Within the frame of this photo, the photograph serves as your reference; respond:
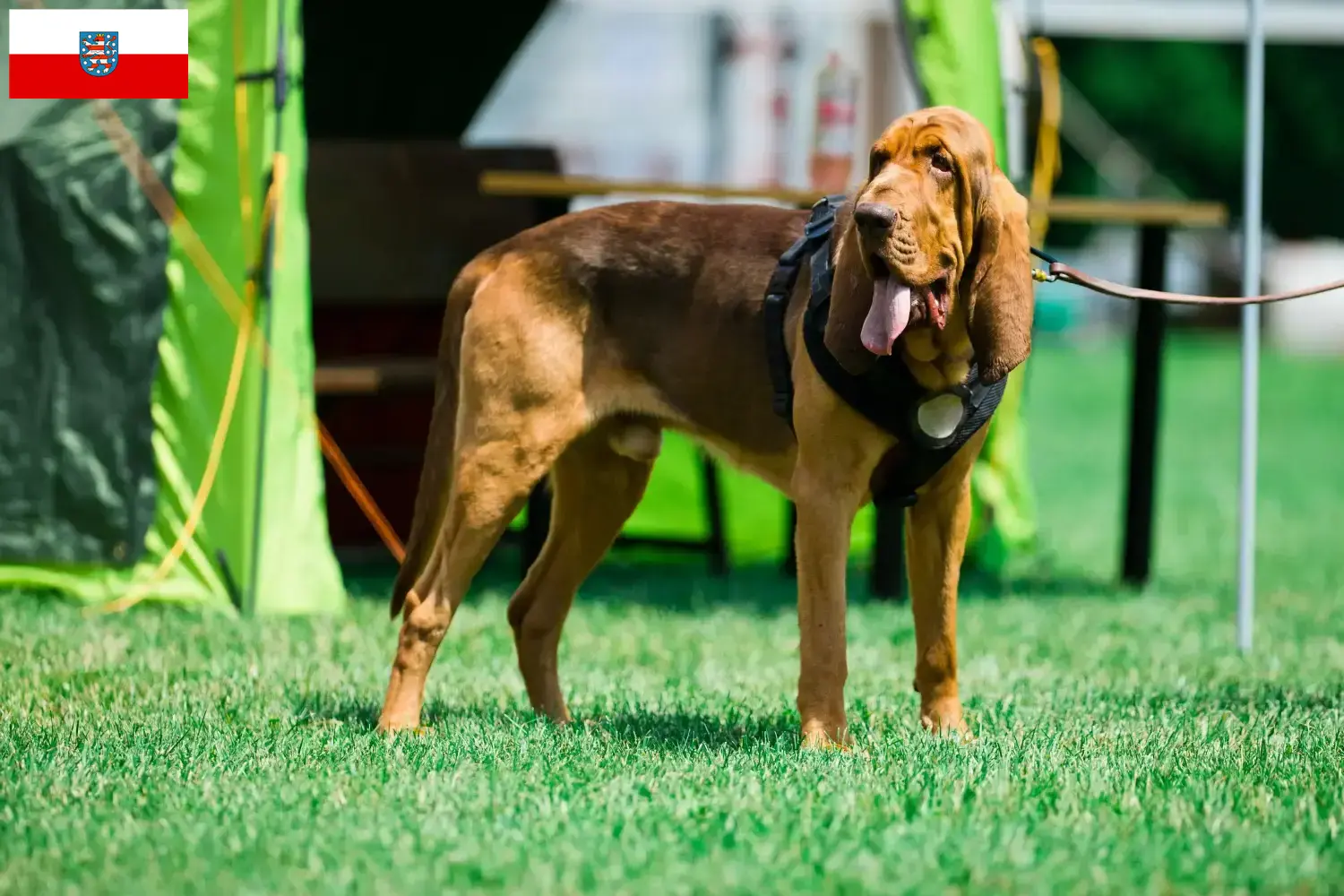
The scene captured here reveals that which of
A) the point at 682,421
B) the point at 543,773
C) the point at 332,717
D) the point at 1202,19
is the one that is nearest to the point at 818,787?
the point at 543,773

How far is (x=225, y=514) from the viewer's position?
21.8ft

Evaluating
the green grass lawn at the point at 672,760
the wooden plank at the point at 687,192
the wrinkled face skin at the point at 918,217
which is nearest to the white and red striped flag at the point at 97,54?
the wooden plank at the point at 687,192

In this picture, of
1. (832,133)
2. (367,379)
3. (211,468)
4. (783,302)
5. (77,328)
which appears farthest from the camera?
(832,133)

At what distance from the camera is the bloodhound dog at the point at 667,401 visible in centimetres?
415

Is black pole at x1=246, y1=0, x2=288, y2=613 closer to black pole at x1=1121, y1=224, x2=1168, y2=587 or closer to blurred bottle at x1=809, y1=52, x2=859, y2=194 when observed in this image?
blurred bottle at x1=809, y1=52, x2=859, y2=194

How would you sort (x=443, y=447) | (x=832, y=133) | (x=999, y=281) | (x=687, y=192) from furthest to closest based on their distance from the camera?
(x=832, y=133) → (x=687, y=192) → (x=443, y=447) → (x=999, y=281)

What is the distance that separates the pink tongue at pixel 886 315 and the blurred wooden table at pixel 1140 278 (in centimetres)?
307

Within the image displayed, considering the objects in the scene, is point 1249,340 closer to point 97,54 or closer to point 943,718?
point 943,718

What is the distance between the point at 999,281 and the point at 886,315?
0.32 m

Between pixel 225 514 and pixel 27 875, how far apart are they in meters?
3.50

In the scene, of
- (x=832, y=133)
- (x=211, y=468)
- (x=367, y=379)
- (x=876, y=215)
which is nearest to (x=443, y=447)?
(x=876, y=215)

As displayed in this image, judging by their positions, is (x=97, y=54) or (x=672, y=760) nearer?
(x=672, y=760)

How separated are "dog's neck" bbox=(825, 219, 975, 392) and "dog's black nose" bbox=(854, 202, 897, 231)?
203 mm

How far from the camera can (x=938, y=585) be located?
465 cm
